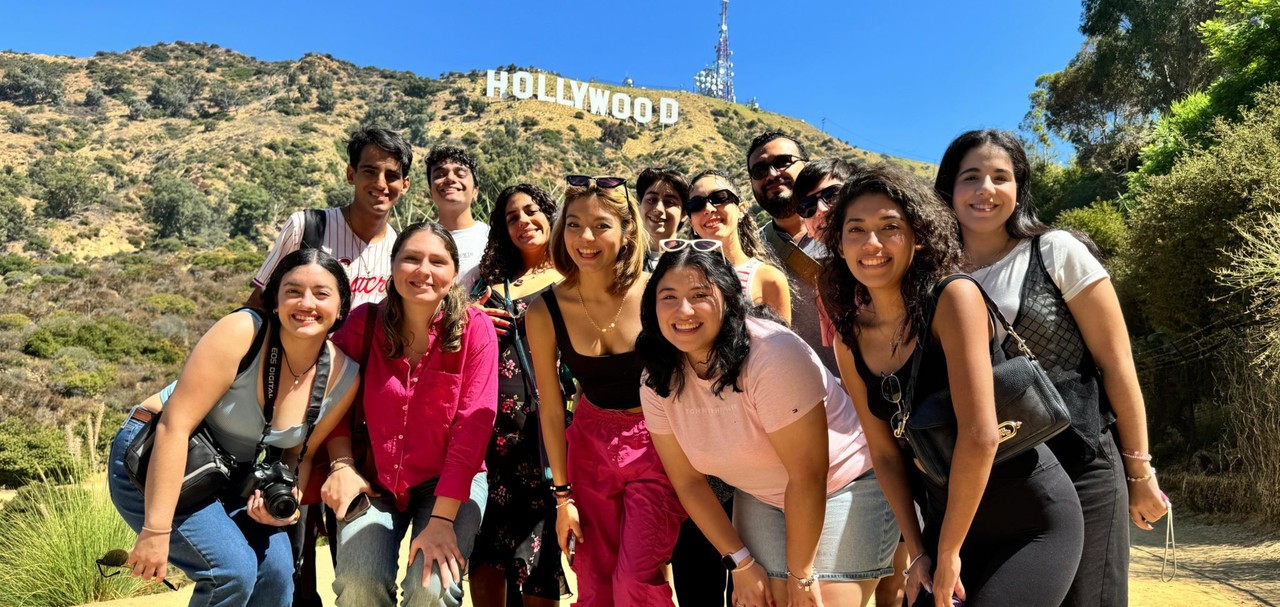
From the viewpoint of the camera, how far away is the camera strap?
2953 millimetres

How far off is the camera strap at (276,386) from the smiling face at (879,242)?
6.52ft

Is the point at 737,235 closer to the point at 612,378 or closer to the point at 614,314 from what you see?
the point at 614,314

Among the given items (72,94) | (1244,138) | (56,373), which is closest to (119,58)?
(72,94)

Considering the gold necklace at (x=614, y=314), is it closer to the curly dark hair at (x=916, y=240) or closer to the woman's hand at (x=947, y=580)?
the curly dark hair at (x=916, y=240)

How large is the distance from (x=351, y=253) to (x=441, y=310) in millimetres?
1070

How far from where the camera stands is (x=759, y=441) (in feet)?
8.29

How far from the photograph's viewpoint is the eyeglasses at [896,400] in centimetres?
219

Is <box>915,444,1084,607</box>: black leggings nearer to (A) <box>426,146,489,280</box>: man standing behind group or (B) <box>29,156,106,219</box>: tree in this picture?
(A) <box>426,146,489,280</box>: man standing behind group

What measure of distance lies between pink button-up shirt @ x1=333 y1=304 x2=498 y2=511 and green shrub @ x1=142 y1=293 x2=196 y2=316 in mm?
26702

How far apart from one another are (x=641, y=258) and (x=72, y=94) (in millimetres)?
81561

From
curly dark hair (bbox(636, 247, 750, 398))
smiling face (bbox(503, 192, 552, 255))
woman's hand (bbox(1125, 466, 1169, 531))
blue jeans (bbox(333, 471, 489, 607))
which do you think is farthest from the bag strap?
woman's hand (bbox(1125, 466, 1169, 531))

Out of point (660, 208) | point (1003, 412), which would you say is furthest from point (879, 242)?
point (660, 208)

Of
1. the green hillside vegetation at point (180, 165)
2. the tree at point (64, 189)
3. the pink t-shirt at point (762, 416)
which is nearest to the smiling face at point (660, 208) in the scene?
the pink t-shirt at point (762, 416)

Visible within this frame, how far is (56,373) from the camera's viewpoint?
771 inches
